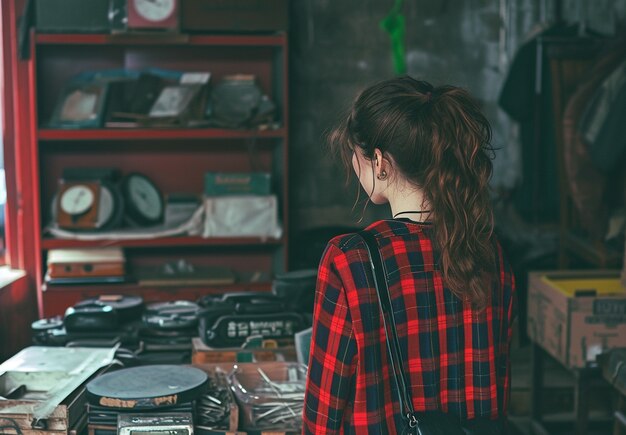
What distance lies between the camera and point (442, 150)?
1.48 metres

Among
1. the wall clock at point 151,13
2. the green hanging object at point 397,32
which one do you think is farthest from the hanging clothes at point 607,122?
the wall clock at point 151,13

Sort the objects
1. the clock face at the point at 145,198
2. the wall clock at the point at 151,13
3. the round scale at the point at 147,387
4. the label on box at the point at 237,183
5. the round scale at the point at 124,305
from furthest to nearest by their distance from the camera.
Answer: the clock face at the point at 145,198, the label on box at the point at 237,183, the wall clock at the point at 151,13, the round scale at the point at 124,305, the round scale at the point at 147,387

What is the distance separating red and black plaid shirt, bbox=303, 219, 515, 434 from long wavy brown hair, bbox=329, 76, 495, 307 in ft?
0.12

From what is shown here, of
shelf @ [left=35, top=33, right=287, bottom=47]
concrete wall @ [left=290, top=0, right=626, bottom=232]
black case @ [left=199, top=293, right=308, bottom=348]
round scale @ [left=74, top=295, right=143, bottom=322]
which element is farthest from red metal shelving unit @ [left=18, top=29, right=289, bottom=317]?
black case @ [left=199, top=293, right=308, bottom=348]

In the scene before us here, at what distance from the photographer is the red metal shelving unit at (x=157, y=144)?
12.6 feet

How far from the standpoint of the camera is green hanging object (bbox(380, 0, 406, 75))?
4.46 metres

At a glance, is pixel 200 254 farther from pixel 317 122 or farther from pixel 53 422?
pixel 53 422

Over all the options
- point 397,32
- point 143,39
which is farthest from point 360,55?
point 143,39

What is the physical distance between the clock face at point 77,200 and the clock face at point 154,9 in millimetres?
771

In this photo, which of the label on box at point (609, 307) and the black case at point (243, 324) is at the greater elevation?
the black case at point (243, 324)

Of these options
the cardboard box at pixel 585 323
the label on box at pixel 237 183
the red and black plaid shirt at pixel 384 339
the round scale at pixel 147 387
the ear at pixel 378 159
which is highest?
the ear at pixel 378 159

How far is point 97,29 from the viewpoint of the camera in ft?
12.4

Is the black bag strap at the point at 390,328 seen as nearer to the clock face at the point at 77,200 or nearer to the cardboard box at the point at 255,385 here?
the cardboard box at the point at 255,385

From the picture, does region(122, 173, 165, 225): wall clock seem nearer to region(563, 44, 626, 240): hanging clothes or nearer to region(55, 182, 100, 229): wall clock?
region(55, 182, 100, 229): wall clock
